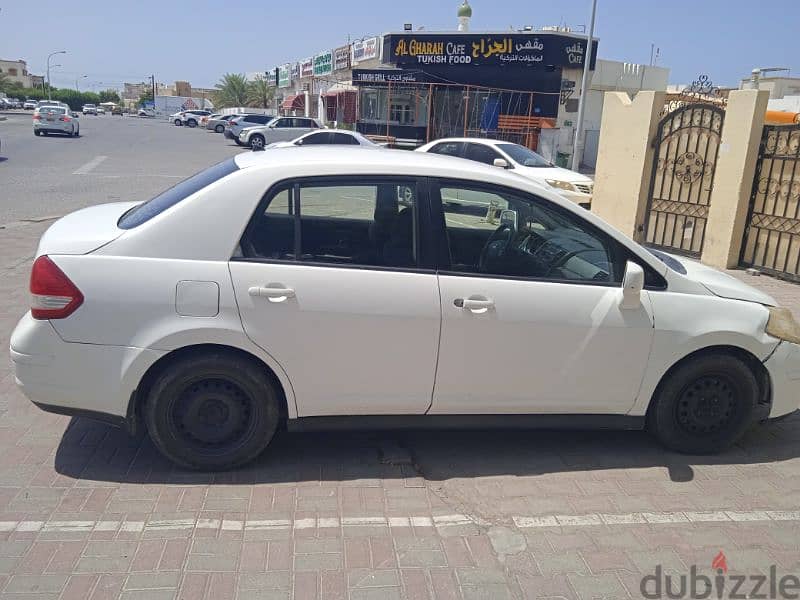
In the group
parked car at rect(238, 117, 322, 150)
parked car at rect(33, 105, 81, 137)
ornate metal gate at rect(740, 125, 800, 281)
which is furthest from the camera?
parked car at rect(33, 105, 81, 137)

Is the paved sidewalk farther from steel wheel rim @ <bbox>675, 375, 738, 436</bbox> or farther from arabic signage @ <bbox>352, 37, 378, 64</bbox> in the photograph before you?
arabic signage @ <bbox>352, 37, 378, 64</bbox>

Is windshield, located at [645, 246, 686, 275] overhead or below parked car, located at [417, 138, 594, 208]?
below

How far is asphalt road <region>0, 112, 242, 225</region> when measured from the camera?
523 inches

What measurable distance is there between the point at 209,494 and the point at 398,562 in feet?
3.60

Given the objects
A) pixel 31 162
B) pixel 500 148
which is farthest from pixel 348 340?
pixel 31 162

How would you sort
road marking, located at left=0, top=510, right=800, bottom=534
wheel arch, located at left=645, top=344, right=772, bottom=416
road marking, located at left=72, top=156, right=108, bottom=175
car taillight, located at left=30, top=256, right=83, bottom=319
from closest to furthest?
road marking, located at left=0, top=510, right=800, bottom=534, car taillight, located at left=30, top=256, right=83, bottom=319, wheel arch, located at left=645, top=344, right=772, bottom=416, road marking, located at left=72, top=156, right=108, bottom=175

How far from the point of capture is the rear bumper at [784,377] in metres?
3.99

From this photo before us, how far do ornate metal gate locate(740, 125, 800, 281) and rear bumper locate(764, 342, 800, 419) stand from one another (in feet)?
19.0

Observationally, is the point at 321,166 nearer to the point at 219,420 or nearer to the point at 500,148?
the point at 219,420

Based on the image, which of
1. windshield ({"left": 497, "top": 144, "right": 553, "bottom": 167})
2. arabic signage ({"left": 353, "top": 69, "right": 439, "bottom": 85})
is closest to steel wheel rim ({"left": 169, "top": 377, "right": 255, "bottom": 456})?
windshield ({"left": 497, "top": 144, "right": 553, "bottom": 167})

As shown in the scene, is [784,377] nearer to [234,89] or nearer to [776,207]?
[776,207]

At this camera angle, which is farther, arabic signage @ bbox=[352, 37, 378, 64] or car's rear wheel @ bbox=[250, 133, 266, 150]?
arabic signage @ bbox=[352, 37, 378, 64]

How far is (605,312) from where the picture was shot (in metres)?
3.73

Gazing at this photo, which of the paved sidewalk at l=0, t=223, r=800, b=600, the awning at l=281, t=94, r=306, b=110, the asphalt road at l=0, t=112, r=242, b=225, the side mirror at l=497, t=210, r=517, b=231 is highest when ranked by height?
the awning at l=281, t=94, r=306, b=110
